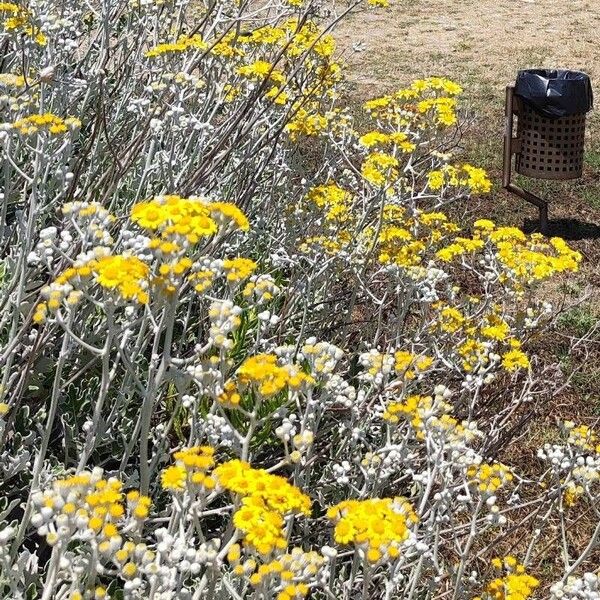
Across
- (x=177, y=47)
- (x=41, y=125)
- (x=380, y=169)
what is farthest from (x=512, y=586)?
(x=177, y=47)

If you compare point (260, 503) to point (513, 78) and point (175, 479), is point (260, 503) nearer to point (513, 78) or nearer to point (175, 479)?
point (175, 479)

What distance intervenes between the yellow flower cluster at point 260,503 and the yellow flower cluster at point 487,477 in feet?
1.95

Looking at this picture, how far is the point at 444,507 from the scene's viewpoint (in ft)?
6.50

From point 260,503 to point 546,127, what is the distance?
5415 mm

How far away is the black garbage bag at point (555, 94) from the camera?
618 cm

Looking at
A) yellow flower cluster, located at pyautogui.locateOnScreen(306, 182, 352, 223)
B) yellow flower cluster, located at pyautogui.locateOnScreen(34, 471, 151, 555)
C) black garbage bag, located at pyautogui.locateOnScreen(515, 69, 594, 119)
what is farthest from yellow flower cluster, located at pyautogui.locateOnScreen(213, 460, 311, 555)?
black garbage bag, located at pyautogui.locateOnScreen(515, 69, 594, 119)

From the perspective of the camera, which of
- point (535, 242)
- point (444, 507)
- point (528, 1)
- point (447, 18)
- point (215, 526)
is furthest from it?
point (528, 1)

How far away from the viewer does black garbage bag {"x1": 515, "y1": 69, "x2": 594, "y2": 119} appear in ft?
20.3

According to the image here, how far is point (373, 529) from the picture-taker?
1.49 m

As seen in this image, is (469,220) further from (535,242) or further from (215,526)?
(215,526)

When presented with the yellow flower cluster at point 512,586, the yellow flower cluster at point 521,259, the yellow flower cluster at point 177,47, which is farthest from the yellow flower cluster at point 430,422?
the yellow flower cluster at point 177,47

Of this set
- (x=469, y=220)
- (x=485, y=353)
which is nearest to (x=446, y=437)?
(x=485, y=353)

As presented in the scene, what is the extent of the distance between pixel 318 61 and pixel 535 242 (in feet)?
4.65

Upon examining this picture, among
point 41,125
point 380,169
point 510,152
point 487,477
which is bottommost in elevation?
point 510,152
